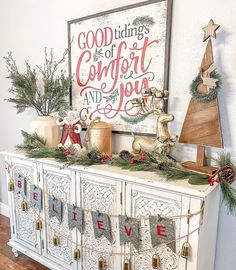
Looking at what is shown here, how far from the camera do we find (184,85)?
1.42 meters

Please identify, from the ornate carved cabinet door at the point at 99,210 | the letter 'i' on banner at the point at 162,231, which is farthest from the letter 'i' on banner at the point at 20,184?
the letter 'i' on banner at the point at 162,231

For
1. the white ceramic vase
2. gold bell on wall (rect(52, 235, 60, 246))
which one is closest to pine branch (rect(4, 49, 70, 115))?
the white ceramic vase

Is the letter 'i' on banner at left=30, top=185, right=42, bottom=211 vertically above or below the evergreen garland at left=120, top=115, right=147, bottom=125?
below

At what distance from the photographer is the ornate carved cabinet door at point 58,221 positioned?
61.4 inches

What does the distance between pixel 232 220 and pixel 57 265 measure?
123 cm

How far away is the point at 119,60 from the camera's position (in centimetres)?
163

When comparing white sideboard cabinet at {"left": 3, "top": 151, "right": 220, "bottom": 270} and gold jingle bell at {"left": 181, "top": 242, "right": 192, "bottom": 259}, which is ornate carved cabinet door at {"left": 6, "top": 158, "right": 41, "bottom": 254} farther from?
gold jingle bell at {"left": 181, "top": 242, "right": 192, "bottom": 259}

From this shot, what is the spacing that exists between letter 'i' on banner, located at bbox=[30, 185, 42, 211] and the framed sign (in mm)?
627

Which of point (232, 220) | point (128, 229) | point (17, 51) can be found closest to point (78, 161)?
point (128, 229)

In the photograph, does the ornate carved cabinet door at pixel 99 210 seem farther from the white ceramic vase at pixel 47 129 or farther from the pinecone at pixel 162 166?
the white ceramic vase at pixel 47 129

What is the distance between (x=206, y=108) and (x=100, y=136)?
690mm

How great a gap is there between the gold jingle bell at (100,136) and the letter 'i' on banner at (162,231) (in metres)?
0.57

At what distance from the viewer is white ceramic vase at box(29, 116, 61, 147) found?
1817 millimetres

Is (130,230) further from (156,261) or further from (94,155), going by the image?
(94,155)
